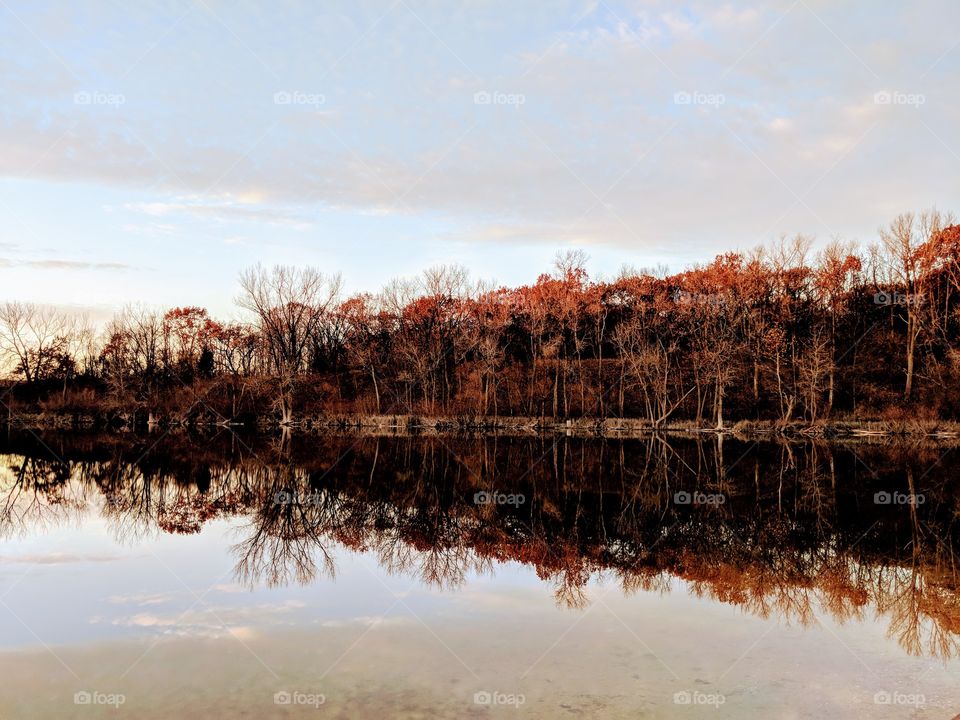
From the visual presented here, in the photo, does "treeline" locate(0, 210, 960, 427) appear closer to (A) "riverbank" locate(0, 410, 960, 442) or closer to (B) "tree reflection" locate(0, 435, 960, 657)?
(A) "riverbank" locate(0, 410, 960, 442)

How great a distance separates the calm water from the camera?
7074mm

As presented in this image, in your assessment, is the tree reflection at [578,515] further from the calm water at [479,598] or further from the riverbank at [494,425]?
the riverbank at [494,425]

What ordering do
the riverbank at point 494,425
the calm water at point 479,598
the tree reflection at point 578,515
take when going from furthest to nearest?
the riverbank at point 494,425 → the tree reflection at point 578,515 → the calm water at point 479,598

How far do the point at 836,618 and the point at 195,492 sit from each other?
642 inches

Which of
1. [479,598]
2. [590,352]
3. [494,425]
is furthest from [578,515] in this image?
[590,352]

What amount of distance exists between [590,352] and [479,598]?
5720 cm

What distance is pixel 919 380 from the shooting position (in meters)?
48.7

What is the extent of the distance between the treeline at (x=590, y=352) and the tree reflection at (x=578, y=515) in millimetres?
17695

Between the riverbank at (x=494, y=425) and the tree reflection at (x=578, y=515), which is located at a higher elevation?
the riverbank at (x=494, y=425)

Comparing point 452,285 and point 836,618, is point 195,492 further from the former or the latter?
point 452,285

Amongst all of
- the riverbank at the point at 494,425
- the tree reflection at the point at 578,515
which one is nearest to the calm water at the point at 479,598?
the tree reflection at the point at 578,515

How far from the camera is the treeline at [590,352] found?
47.2 m

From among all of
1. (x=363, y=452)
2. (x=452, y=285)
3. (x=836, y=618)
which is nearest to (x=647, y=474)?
(x=363, y=452)

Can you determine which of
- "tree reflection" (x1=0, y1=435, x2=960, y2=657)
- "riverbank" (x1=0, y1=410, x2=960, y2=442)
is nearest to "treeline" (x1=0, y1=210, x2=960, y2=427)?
"riverbank" (x1=0, y1=410, x2=960, y2=442)
